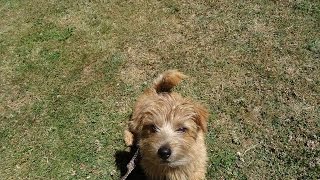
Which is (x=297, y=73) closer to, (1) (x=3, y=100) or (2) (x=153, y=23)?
(2) (x=153, y=23)

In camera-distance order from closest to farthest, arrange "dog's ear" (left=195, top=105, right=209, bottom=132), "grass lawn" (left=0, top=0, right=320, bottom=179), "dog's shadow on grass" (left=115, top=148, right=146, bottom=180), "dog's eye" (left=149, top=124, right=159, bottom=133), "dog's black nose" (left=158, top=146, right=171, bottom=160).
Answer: "dog's black nose" (left=158, top=146, right=171, bottom=160)
"dog's eye" (left=149, top=124, right=159, bottom=133)
"dog's ear" (left=195, top=105, right=209, bottom=132)
"dog's shadow on grass" (left=115, top=148, right=146, bottom=180)
"grass lawn" (left=0, top=0, right=320, bottom=179)

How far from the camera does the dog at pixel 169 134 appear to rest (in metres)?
4.84

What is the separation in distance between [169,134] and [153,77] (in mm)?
2832

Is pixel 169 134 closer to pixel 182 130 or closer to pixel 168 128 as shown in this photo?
pixel 168 128

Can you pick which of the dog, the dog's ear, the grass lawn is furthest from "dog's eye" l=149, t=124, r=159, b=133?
the grass lawn

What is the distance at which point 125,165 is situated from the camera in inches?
255

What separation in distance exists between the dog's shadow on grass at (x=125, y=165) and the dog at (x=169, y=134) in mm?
749

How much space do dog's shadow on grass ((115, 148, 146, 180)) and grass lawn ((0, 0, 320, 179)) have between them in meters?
0.07

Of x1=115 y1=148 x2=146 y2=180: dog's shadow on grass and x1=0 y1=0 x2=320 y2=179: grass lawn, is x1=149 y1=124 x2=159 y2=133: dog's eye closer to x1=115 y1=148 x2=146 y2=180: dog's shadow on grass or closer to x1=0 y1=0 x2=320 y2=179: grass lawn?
x1=115 y1=148 x2=146 y2=180: dog's shadow on grass

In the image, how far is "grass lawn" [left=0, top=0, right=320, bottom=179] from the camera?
6.43 m

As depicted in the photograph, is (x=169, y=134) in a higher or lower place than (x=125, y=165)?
higher

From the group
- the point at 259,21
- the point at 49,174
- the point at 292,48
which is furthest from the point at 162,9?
the point at 49,174

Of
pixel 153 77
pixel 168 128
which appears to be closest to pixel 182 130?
pixel 168 128

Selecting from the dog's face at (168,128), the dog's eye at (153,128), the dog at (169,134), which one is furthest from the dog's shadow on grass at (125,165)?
the dog's eye at (153,128)
